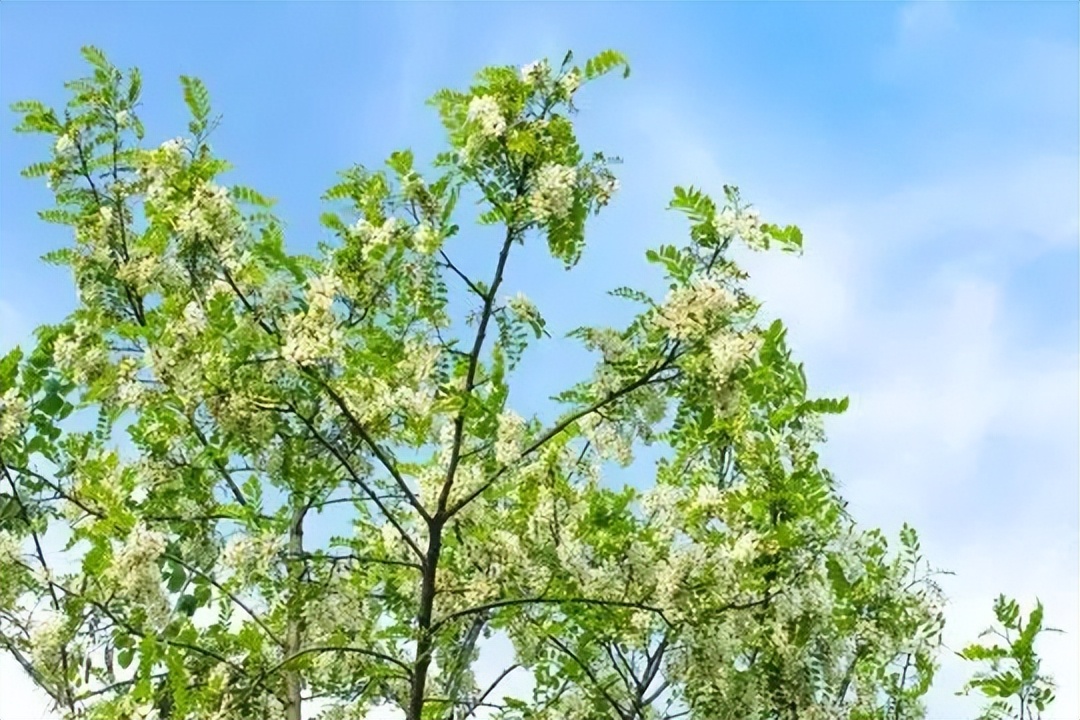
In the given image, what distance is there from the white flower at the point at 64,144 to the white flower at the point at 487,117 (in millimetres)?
3991

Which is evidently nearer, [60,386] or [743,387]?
[743,387]

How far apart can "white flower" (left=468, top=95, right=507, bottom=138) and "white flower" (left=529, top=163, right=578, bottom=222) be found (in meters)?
0.31

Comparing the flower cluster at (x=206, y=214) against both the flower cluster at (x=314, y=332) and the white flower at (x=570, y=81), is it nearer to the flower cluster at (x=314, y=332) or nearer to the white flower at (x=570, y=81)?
the flower cluster at (x=314, y=332)

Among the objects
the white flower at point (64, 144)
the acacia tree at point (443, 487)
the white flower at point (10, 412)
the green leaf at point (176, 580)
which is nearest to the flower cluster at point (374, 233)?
the acacia tree at point (443, 487)

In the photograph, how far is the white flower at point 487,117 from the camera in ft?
19.1

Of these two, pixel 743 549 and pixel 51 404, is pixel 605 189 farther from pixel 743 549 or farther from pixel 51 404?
pixel 51 404

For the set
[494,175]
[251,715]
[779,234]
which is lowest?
[251,715]

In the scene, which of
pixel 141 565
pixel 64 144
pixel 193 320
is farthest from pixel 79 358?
pixel 141 565

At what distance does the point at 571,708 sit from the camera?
7258mm

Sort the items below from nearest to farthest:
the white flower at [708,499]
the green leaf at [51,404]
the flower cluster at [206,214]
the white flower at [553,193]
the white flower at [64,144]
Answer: the white flower at [553,193] → the white flower at [708,499] → the flower cluster at [206,214] → the green leaf at [51,404] → the white flower at [64,144]

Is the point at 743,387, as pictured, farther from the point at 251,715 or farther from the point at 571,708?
the point at 251,715

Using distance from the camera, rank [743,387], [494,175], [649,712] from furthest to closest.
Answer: [649,712], [494,175], [743,387]

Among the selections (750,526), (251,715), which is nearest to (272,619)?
(251,715)

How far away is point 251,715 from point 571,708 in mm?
1870
